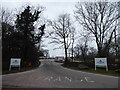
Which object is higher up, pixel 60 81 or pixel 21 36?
pixel 21 36

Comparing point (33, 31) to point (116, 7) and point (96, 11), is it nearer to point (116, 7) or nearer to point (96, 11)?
point (96, 11)

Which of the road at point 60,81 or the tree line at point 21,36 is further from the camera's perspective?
the tree line at point 21,36

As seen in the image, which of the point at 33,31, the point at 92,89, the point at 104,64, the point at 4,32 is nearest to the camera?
the point at 92,89

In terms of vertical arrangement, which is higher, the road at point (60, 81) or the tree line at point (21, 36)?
the tree line at point (21, 36)

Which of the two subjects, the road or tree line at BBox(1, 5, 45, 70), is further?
tree line at BBox(1, 5, 45, 70)

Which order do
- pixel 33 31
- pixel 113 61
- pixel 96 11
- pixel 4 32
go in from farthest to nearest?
pixel 33 31
pixel 96 11
pixel 4 32
pixel 113 61

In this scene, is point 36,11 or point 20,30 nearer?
point 20,30

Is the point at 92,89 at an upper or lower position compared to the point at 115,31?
lower

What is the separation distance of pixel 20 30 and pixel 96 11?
1838cm

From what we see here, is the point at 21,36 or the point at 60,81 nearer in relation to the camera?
the point at 60,81

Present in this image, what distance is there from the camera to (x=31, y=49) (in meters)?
38.8

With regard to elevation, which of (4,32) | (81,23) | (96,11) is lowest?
(4,32)

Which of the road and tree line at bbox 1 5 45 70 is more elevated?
tree line at bbox 1 5 45 70

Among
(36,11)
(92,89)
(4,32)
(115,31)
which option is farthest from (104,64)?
(36,11)
